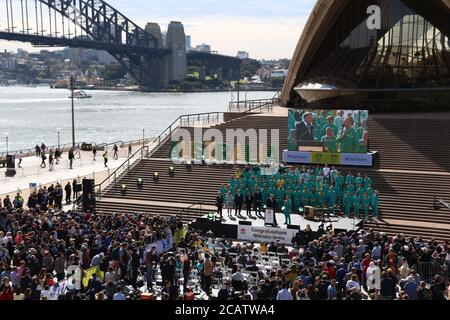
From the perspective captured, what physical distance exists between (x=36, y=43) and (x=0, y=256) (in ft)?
347

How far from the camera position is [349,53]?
40000 millimetres

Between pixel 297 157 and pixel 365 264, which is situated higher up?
pixel 297 157

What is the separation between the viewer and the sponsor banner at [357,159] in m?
25.3

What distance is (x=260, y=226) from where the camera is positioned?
19.7m

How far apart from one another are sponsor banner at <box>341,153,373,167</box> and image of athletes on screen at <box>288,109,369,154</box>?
0.26m

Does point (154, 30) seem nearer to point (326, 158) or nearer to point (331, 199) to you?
point (326, 158)

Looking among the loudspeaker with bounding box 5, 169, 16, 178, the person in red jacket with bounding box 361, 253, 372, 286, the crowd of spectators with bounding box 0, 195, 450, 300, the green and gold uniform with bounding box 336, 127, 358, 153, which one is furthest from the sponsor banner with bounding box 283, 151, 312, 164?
the loudspeaker with bounding box 5, 169, 16, 178

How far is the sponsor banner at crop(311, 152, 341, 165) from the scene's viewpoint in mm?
25781

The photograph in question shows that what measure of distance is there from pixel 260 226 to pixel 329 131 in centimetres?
799

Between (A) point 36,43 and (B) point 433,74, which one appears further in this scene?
(A) point 36,43

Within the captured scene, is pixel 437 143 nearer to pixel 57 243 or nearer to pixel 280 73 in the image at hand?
pixel 57 243

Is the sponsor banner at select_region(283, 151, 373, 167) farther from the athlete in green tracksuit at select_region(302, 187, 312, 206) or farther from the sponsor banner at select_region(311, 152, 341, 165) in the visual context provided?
the athlete in green tracksuit at select_region(302, 187, 312, 206)

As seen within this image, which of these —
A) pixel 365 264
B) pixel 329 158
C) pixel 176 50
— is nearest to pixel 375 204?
pixel 329 158
